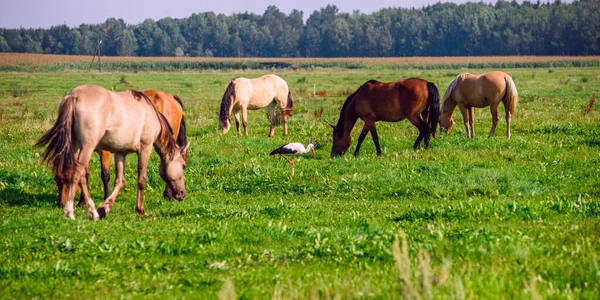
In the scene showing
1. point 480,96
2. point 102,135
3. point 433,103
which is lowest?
point 480,96

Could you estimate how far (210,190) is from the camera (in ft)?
40.6

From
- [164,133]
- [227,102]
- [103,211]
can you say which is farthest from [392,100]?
[103,211]

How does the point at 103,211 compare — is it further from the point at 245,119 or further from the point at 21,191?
the point at 245,119

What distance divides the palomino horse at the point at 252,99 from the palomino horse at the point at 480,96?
209 inches

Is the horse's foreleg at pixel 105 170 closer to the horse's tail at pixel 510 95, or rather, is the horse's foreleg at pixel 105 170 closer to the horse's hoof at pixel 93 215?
the horse's hoof at pixel 93 215

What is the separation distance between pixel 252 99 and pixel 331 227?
13496mm

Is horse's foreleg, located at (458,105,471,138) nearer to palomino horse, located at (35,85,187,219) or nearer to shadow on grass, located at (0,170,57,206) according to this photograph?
palomino horse, located at (35,85,187,219)

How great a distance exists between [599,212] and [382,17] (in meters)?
186

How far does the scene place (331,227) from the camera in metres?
8.57

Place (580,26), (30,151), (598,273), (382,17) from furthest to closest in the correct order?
(382,17)
(580,26)
(30,151)
(598,273)

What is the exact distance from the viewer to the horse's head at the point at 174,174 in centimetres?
1130

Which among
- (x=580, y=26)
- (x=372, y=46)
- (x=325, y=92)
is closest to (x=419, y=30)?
(x=372, y=46)

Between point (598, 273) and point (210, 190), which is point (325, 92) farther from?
point (598, 273)

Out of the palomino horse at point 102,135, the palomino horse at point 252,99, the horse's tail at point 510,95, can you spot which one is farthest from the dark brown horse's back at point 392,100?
the palomino horse at point 102,135
